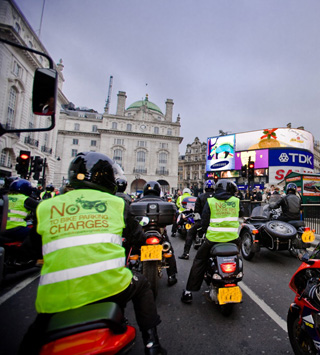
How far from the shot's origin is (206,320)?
2594 mm

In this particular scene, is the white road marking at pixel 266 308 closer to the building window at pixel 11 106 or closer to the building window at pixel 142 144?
the building window at pixel 11 106

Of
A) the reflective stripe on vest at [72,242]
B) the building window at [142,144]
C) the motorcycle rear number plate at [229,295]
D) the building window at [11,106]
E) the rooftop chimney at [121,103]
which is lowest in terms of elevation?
the motorcycle rear number plate at [229,295]

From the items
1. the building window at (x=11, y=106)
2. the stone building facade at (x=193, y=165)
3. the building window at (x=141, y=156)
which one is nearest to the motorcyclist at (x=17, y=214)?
the building window at (x=11, y=106)

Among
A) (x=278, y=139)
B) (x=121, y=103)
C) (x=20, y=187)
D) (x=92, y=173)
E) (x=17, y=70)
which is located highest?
(x=121, y=103)

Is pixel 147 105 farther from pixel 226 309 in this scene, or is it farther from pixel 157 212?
pixel 226 309

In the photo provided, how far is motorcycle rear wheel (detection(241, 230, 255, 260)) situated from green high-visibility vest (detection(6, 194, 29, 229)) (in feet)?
16.1

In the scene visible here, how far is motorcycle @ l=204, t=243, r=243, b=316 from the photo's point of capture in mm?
2578

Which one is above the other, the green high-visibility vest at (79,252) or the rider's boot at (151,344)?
the green high-visibility vest at (79,252)

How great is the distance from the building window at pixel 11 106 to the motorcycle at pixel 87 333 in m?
1.69

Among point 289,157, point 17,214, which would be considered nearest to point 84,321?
point 17,214

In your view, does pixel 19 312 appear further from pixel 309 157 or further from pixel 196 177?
pixel 196 177

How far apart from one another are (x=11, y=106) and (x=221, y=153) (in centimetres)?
3736

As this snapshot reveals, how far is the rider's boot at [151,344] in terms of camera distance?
137 cm

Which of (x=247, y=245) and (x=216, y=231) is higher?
(x=216, y=231)
